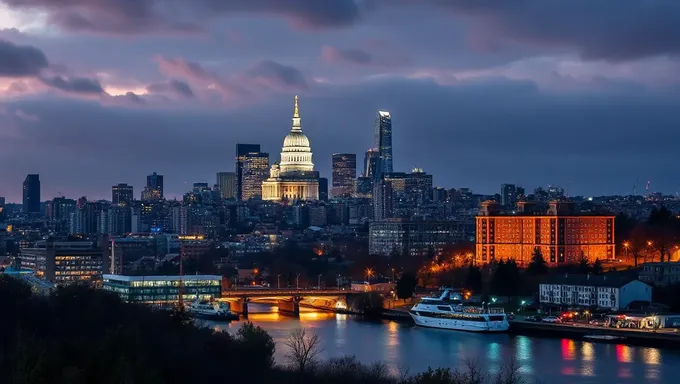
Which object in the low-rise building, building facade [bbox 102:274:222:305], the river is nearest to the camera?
the river

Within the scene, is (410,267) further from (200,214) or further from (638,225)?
(200,214)

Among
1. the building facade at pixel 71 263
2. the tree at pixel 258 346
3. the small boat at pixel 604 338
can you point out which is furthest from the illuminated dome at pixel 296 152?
the tree at pixel 258 346

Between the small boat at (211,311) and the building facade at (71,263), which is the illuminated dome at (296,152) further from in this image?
the small boat at (211,311)

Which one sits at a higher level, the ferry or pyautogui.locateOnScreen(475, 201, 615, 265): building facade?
pyautogui.locateOnScreen(475, 201, 615, 265): building facade

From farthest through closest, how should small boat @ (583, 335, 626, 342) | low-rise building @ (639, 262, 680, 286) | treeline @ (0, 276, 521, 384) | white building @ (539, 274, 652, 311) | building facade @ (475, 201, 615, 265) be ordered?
building facade @ (475, 201, 615, 265) < low-rise building @ (639, 262, 680, 286) < white building @ (539, 274, 652, 311) < small boat @ (583, 335, 626, 342) < treeline @ (0, 276, 521, 384)

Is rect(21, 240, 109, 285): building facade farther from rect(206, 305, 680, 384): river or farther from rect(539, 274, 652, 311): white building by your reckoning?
rect(539, 274, 652, 311): white building

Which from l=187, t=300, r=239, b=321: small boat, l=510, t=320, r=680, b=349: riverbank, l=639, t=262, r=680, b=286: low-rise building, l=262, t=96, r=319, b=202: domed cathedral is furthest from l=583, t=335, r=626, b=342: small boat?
l=262, t=96, r=319, b=202: domed cathedral

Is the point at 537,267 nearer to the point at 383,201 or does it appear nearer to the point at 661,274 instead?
the point at 661,274
